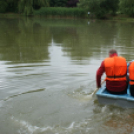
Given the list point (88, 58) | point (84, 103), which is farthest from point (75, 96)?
point (88, 58)

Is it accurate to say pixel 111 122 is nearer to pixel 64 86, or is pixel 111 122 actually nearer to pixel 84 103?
Answer: pixel 84 103

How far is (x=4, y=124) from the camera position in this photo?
310 centimetres

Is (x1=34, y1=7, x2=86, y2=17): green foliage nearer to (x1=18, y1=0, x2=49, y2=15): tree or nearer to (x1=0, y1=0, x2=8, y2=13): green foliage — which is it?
(x1=18, y1=0, x2=49, y2=15): tree

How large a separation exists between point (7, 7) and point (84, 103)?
134 ft

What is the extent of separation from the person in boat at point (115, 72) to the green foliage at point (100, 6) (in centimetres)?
3525

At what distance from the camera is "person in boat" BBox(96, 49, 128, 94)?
325cm

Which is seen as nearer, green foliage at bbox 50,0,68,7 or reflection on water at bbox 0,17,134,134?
reflection on water at bbox 0,17,134,134

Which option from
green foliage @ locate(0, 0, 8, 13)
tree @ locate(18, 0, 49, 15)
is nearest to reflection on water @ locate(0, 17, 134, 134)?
tree @ locate(18, 0, 49, 15)

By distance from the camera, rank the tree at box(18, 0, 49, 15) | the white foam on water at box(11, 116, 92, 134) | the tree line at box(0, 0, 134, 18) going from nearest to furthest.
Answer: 1. the white foam on water at box(11, 116, 92, 134)
2. the tree at box(18, 0, 49, 15)
3. the tree line at box(0, 0, 134, 18)

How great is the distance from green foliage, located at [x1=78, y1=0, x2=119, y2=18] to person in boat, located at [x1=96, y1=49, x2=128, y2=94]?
35.3 m

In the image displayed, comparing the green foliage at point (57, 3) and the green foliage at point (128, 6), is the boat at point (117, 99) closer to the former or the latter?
the green foliage at point (128, 6)

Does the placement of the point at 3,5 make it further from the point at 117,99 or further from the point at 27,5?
the point at 117,99

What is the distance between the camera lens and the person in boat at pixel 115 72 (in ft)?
10.6

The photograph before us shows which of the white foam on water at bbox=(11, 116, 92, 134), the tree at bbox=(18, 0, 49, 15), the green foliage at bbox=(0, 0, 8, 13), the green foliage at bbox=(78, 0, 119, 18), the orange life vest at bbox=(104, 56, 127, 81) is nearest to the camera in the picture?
the white foam on water at bbox=(11, 116, 92, 134)
